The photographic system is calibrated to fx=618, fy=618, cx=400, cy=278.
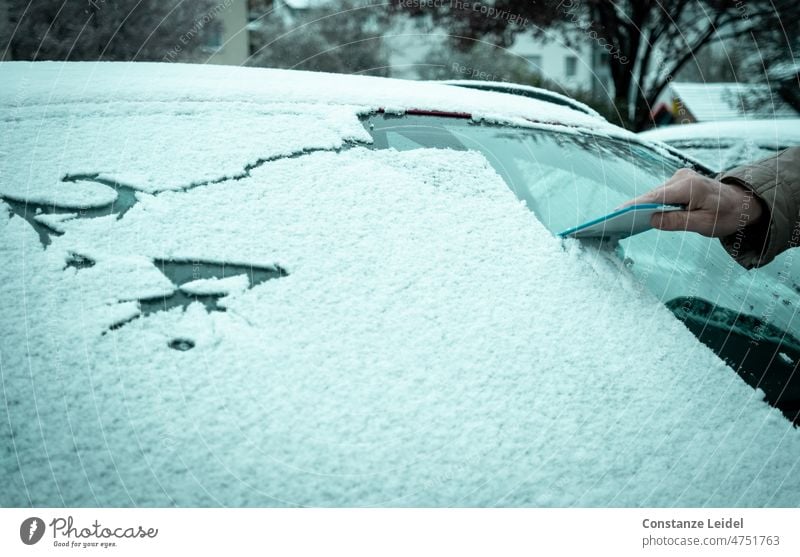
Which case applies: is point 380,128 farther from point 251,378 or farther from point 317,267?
point 251,378

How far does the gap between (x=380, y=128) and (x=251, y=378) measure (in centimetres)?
63

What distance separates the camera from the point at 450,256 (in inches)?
36.1

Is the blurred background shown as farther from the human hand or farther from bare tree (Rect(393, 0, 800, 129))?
the human hand

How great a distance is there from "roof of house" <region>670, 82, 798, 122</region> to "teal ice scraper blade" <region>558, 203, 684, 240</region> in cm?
644

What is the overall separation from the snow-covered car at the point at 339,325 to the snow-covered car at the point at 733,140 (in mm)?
2396

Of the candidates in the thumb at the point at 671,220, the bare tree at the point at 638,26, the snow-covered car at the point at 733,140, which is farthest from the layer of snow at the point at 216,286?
the bare tree at the point at 638,26

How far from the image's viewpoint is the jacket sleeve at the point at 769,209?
1091 mm

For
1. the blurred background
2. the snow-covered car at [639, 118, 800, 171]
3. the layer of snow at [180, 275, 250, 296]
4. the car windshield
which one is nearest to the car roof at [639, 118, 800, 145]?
the snow-covered car at [639, 118, 800, 171]

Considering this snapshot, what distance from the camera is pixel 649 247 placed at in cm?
109

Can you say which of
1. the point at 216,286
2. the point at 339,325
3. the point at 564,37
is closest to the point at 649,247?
the point at 339,325

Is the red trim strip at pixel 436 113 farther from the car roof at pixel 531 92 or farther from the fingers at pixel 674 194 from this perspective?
the car roof at pixel 531 92

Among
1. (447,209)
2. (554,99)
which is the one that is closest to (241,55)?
(554,99)

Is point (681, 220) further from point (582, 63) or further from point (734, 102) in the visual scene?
point (734, 102)

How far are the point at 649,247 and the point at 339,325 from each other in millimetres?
612
